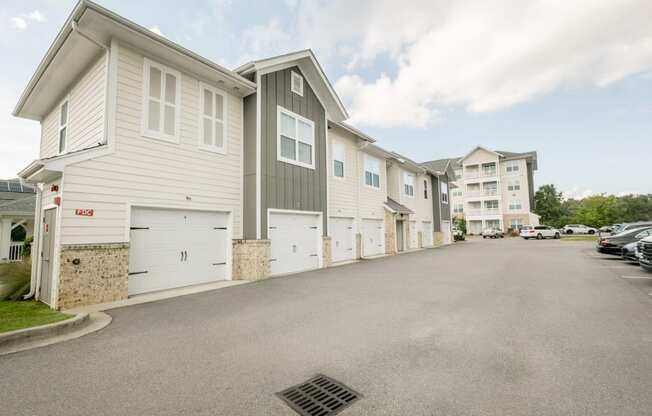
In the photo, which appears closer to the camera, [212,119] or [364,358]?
[364,358]

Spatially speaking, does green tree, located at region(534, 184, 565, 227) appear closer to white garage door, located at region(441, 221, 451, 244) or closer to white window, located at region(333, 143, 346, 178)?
white garage door, located at region(441, 221, 451, 244)

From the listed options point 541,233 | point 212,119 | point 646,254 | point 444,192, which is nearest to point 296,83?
point 212,119

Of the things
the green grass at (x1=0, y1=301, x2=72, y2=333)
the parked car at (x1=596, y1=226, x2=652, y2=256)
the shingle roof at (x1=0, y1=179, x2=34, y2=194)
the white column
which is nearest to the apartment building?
the green grass at (x1=0, y1=301, x2=72, y2=333)

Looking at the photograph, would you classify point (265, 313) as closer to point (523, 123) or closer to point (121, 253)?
point (121, 253)

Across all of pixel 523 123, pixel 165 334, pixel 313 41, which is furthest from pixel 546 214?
pixel 165 334

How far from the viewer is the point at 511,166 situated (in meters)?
48.5

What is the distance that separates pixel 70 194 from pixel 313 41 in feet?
39.5

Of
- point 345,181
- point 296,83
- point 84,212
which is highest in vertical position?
point 296,83

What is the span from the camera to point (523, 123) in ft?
84.6

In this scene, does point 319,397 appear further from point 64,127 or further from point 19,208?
point 19,208

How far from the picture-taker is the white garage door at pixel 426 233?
2458 centimetres

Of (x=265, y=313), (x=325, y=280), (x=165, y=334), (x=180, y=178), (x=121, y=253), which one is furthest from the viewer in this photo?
(x=325, y=280)

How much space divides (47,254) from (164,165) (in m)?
3.42

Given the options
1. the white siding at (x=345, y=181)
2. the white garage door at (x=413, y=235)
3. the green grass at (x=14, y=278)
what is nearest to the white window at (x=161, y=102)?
the green grass at (x=14, y=278)
